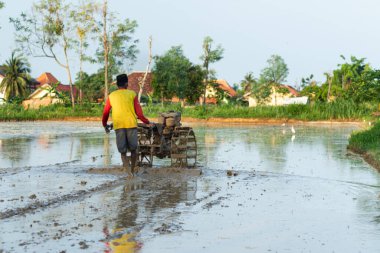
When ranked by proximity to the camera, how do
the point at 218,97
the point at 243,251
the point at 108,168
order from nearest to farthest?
1. the point at 243,251
2. the point at 108,168
3. the point at 218,97

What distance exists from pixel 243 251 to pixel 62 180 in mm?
6123

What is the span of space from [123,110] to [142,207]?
107 inches

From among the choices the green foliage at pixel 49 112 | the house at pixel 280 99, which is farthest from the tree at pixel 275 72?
the green foliage at pixel 49 112

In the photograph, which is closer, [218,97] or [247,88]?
[218,97]

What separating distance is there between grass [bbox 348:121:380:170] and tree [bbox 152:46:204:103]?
2094 inches

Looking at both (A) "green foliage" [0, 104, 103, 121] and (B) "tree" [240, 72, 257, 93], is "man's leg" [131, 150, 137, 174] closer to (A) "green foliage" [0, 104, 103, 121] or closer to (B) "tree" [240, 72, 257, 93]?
(A) "green foliage" [0, 104, 103, 121]

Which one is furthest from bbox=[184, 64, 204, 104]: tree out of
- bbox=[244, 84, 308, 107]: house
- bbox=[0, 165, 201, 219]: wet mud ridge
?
bbox=[0, 165, 201, 219]: wet mud ridge

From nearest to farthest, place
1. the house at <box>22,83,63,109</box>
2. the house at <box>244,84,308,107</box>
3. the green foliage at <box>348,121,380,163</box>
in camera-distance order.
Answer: the green foliage at <box>348,121,380,163</box> < the house at <box>22,83,63,109</box> < the house at <box>244,84,308,107</box>

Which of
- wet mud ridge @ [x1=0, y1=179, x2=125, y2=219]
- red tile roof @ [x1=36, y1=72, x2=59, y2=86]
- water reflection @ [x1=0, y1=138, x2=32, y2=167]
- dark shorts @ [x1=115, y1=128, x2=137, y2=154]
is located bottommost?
water reflection @ [x1=0, y1=138, x2=32, y2=167]

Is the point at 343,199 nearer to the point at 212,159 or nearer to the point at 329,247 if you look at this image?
the point at 329,247

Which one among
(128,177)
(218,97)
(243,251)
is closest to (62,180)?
(128,177)

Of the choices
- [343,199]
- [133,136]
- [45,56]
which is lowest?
[343,199]

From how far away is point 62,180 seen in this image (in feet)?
38.9

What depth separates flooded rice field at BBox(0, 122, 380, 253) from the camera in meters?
6.80
